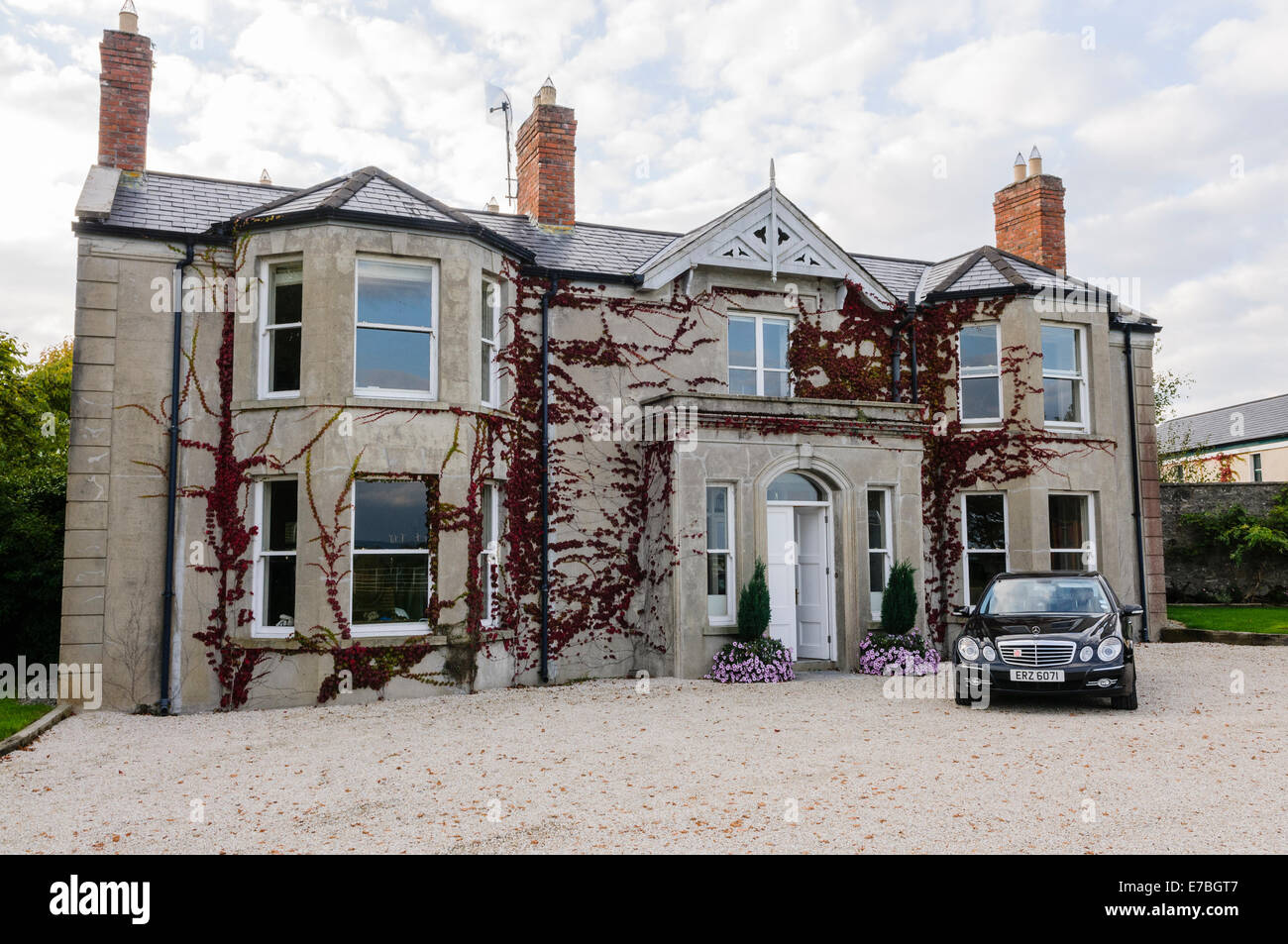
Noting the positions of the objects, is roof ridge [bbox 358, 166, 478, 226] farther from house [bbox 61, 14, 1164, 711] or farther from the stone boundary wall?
the stone boundary wall

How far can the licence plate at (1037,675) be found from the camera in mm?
11031

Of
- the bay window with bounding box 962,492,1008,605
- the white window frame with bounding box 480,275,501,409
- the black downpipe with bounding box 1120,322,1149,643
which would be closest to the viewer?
the white window frame with bounding box 480,275,501,409

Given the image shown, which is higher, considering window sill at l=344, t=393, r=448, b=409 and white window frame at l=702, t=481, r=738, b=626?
window sill at l=344, t=393, r=448, b=409

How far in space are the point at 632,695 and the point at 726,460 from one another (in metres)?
3.99

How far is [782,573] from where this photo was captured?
15.9 meters

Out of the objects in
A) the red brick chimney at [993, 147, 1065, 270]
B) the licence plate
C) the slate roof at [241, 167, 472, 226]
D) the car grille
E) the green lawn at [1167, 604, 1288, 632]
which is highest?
the red brick chimney at [993, 147, 1065, 270]

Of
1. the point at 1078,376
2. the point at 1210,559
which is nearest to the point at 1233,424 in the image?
the point at 1210,559

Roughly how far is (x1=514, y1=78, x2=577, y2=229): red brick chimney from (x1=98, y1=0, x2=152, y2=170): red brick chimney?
6.27 m

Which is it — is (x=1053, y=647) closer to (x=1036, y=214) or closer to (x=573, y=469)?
(x=573, y=469)

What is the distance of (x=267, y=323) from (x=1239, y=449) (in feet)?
153

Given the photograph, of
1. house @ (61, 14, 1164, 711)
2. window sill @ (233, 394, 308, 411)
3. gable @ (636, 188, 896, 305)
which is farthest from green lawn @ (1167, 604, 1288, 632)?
window sill @ (233, 394, 308, 411)

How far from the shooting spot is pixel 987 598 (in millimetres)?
12695

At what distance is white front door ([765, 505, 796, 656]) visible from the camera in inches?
621
